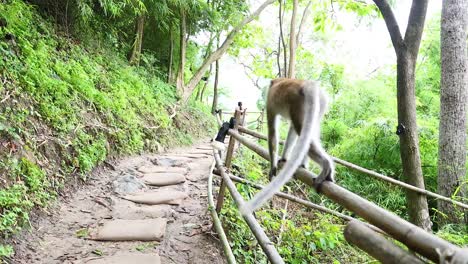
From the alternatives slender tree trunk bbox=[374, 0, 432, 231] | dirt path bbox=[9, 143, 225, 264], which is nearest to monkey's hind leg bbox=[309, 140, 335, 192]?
dirt path bbox=[9, 143, 225, 264]

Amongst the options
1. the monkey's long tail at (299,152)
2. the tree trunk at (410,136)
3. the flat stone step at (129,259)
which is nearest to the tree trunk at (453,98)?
the tree trunk at (410,136)

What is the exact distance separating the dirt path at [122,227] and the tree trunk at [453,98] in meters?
3.43

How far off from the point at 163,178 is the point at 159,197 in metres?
0.80

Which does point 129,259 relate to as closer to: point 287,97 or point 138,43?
point 287,97

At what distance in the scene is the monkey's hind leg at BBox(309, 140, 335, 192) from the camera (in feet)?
6.86

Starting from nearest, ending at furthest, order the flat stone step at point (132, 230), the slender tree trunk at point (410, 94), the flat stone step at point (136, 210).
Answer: the flat stone step at point (132, 230) < the flat stone step at point (136, 210) < the slender tree trunk at point (410, 94)

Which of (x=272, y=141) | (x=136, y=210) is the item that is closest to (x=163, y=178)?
(x=136, y=210)

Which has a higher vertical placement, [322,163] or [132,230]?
[322,163]

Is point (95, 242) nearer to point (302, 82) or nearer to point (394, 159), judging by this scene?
point (302, 82)

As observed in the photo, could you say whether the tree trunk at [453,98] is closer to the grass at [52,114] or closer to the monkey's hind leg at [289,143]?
the monkey's hind leg at [289,143]

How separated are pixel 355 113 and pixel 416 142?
5.76 meters

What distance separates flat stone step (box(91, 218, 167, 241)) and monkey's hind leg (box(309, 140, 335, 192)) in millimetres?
1760

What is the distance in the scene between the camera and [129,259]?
3084 mm

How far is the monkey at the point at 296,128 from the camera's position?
195 cm
